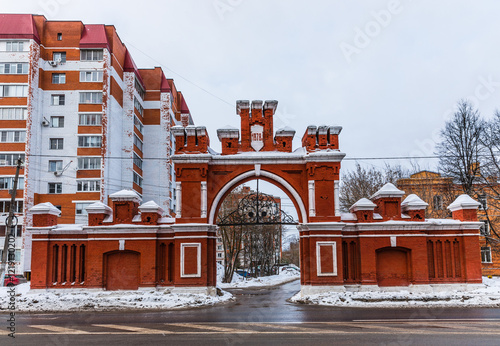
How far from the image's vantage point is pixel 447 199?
34.3 metres

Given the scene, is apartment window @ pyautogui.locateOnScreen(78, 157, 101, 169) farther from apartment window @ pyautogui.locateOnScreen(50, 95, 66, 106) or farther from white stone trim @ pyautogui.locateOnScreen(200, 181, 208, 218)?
white stone trim @ pyautogui.locateOnScreen(200, 181, 208, 218)

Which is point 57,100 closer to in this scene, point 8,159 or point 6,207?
point 8,159

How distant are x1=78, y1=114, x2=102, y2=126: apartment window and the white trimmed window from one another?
233 inches

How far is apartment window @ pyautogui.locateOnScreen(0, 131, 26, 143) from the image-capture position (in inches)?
1501

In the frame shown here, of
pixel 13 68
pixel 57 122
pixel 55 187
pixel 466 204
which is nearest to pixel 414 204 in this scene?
pixel 466 204

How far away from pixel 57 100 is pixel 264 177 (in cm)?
2821

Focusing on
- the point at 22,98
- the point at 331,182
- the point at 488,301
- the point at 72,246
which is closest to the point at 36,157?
the point at 22,98

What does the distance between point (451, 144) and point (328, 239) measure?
1733 cm

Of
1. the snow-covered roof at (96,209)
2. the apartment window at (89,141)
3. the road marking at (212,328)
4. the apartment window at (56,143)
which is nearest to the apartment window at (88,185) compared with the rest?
the apartment window at (89,141)

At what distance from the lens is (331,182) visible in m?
19.5

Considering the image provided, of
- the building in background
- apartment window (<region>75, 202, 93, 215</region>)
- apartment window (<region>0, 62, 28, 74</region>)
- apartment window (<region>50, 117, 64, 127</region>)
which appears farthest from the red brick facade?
apartment window (<region>0, 62, 28, 74</region>)

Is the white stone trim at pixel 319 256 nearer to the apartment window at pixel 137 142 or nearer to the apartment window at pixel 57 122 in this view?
the apartment window at pixel 57 122

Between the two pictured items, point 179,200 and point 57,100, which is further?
point 57,100

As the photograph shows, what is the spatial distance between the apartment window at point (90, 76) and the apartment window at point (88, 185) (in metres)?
9.33
